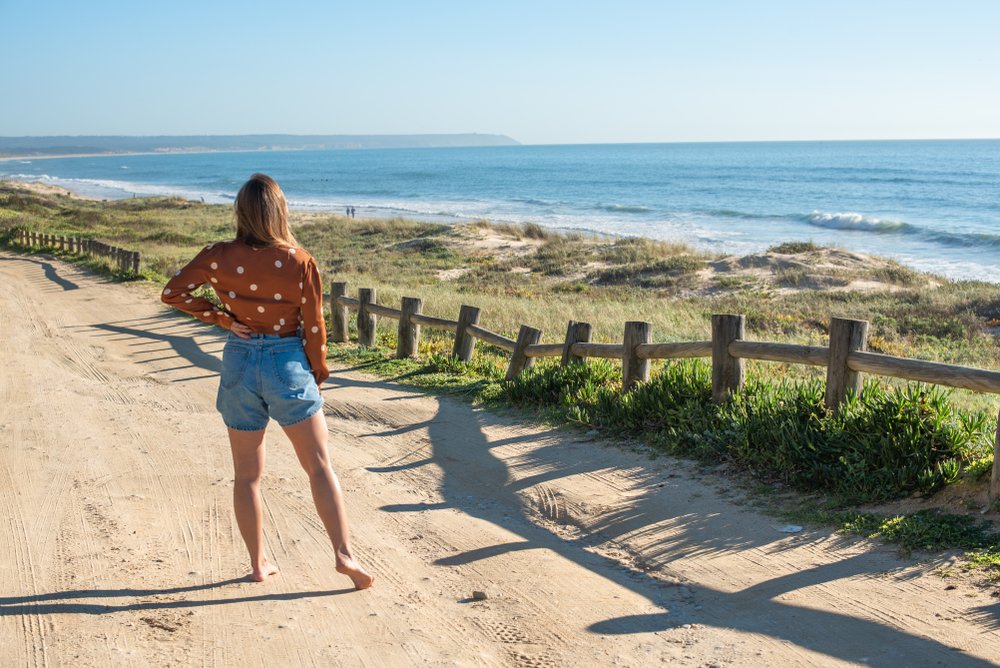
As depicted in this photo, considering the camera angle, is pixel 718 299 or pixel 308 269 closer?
pixel 308 269

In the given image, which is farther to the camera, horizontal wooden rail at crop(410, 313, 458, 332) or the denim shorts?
horizontal wooden rail at crop(410, 313, 458, 332)

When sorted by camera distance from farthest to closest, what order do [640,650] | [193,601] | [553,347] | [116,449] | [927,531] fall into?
[553,347], [116,449], [927,531], [193,601], [640,650]

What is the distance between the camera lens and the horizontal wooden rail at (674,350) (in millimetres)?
7055

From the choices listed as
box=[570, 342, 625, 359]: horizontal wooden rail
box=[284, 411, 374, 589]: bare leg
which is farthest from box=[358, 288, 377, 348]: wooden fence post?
box=[284, 411, 374, 589]: bare leg

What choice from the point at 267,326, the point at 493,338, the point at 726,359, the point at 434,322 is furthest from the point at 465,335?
the point at 267,326

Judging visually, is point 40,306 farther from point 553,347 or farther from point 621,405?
point 621,405

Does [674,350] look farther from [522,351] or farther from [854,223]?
[854,223]

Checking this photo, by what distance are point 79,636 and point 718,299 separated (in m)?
19.2

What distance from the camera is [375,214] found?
6644cm

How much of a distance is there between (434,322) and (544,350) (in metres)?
2.32

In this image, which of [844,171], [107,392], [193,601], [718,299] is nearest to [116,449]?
[107,392]

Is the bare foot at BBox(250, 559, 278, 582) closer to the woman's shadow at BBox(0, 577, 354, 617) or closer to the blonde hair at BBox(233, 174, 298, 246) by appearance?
the woman's shadow at BBox(0, 577, 354, 617)

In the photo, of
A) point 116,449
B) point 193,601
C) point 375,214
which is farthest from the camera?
point 375,214

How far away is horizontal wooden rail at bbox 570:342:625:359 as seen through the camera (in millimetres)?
7957
